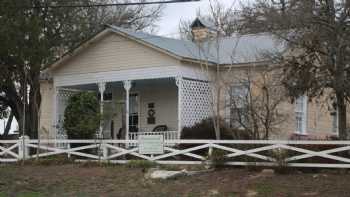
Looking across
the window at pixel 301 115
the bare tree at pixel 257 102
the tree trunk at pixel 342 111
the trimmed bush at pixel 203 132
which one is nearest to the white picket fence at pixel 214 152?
the tree trunk at pixel 342 111

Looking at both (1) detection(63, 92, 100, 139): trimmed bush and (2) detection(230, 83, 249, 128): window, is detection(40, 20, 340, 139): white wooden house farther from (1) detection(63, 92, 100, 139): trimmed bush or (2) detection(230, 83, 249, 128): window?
(2) detection(230, 83, 249, 128): window

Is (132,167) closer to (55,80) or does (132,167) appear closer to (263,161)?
(263,161)

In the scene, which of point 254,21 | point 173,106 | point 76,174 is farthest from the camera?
point 173,106

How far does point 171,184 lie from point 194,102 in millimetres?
8100

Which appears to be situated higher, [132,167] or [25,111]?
[25,111]

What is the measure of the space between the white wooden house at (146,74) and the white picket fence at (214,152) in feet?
4.83

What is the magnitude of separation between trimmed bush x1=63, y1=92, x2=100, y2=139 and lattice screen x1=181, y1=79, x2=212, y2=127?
3432mm

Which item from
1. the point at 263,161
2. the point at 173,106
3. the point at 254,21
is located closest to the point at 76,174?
the point at 263,161

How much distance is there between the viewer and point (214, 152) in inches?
758

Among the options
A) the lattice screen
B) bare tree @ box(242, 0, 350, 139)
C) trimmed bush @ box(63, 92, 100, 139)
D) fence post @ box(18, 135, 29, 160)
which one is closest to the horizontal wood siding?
the lattice screen

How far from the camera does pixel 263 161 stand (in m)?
18.4

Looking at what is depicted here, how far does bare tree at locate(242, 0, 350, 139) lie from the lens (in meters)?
16.2

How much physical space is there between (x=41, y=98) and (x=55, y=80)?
9.58ft

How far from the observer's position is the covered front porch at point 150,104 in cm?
2472
